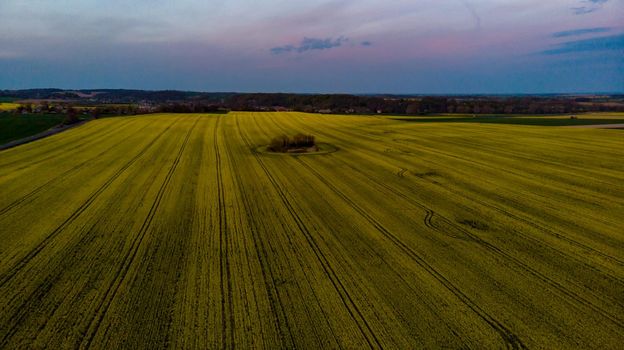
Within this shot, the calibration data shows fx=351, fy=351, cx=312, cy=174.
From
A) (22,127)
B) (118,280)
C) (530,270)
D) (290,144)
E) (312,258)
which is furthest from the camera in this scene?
(22,127)

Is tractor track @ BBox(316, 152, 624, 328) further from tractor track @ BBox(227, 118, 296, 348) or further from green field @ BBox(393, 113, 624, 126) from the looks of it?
green field @ BBox(393, 113, 624, 126)

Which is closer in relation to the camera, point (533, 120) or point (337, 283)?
point (337, 283)

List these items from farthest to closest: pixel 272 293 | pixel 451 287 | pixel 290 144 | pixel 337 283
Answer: pixel 290 144
pixel 337 283
pixel 451 287
pixel 272 293

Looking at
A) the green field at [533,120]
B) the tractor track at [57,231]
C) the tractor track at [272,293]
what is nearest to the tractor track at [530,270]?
the tractor track at [272,293]

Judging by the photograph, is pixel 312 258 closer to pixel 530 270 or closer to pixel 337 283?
pixel 337 283

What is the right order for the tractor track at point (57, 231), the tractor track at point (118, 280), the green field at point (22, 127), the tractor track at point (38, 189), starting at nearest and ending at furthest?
the tractor track at point (118, 280)
the tractor track at point (57, 231)
the tractor track at point (38, 189)
the green field at point (22, 127)

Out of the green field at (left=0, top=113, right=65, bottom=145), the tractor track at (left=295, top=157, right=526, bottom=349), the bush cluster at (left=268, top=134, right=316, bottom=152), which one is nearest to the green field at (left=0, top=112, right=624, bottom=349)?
the tractor track at (left=295, top=157, right=526, bottom=349)

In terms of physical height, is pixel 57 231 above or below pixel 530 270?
above

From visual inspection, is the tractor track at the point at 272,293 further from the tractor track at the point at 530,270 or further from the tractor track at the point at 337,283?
the tractor track at the point at 530,270

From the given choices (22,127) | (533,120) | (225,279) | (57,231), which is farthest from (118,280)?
(533,120)
